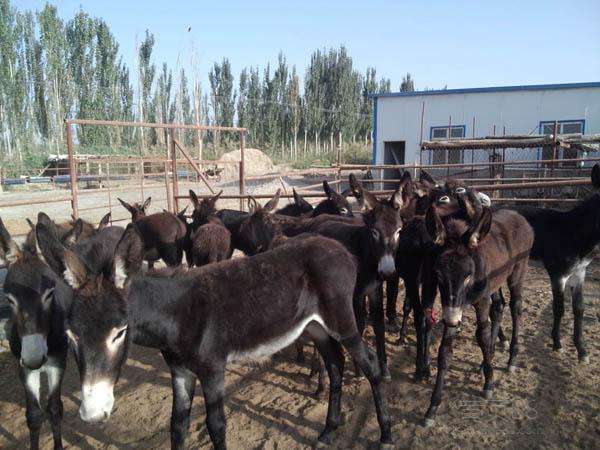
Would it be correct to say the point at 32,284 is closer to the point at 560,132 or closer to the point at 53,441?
the point at 53,441

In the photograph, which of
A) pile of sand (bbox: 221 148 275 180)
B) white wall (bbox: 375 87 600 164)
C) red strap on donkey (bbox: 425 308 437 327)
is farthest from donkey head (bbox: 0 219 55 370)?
pile of sand (bbox: 221 148 275 180)

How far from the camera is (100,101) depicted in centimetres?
4238

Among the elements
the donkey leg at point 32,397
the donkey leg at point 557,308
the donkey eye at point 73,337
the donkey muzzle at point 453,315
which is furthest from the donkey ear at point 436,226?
the donkey leg at point 32,397

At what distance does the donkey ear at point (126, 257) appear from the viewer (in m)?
2.71

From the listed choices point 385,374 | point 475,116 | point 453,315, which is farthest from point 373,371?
point 475,116

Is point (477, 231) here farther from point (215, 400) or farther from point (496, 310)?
point (215, 400)

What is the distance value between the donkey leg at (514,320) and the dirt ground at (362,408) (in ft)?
0.34

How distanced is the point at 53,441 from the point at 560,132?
71.9 feet

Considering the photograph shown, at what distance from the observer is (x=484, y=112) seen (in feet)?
67.6

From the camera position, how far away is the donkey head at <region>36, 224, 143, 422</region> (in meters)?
2.54

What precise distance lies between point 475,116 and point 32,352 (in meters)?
21.4

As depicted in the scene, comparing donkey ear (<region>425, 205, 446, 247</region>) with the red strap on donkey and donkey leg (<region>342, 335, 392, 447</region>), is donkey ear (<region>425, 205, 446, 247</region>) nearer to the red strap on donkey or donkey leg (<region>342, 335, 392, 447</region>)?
the red strap on donkey

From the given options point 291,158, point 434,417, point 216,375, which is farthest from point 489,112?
point 291,158

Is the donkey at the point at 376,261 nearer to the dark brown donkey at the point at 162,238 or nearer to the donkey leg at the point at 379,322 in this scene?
the donkey leg at the point at 379,322
